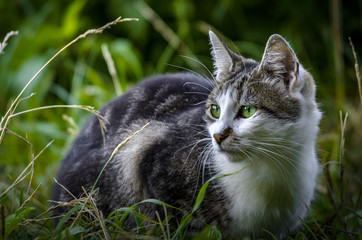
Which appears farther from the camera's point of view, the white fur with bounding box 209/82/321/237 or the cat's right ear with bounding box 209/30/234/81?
the cat's right ear with bounding box 209/30/234/81

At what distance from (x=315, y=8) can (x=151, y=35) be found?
169 centimetres

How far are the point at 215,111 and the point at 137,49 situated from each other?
2.69 m

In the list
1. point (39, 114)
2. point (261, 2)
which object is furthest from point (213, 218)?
point (261, 2)

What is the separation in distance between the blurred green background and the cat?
3.20 ft

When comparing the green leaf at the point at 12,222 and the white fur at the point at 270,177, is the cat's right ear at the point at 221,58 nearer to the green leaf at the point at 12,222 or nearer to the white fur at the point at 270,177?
the white fur at the point at 270,177

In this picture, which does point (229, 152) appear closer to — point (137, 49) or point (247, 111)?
point (247, 111)

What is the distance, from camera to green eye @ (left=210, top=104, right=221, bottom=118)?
207 cm

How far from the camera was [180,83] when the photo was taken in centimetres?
250

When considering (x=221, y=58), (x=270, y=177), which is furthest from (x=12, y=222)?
(x=221, y=58)

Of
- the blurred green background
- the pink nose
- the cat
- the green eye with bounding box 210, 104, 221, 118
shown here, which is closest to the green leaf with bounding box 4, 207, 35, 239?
the cat

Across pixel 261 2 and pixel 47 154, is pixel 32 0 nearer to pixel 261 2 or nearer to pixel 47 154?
pixel 47 154

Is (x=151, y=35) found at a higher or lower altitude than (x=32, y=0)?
lower

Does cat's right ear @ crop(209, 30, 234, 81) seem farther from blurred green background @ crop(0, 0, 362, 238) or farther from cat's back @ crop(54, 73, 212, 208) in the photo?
blurred green background @ crop(0, 0, 362, 238)

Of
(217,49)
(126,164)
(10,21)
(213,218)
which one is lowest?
(213,218)
